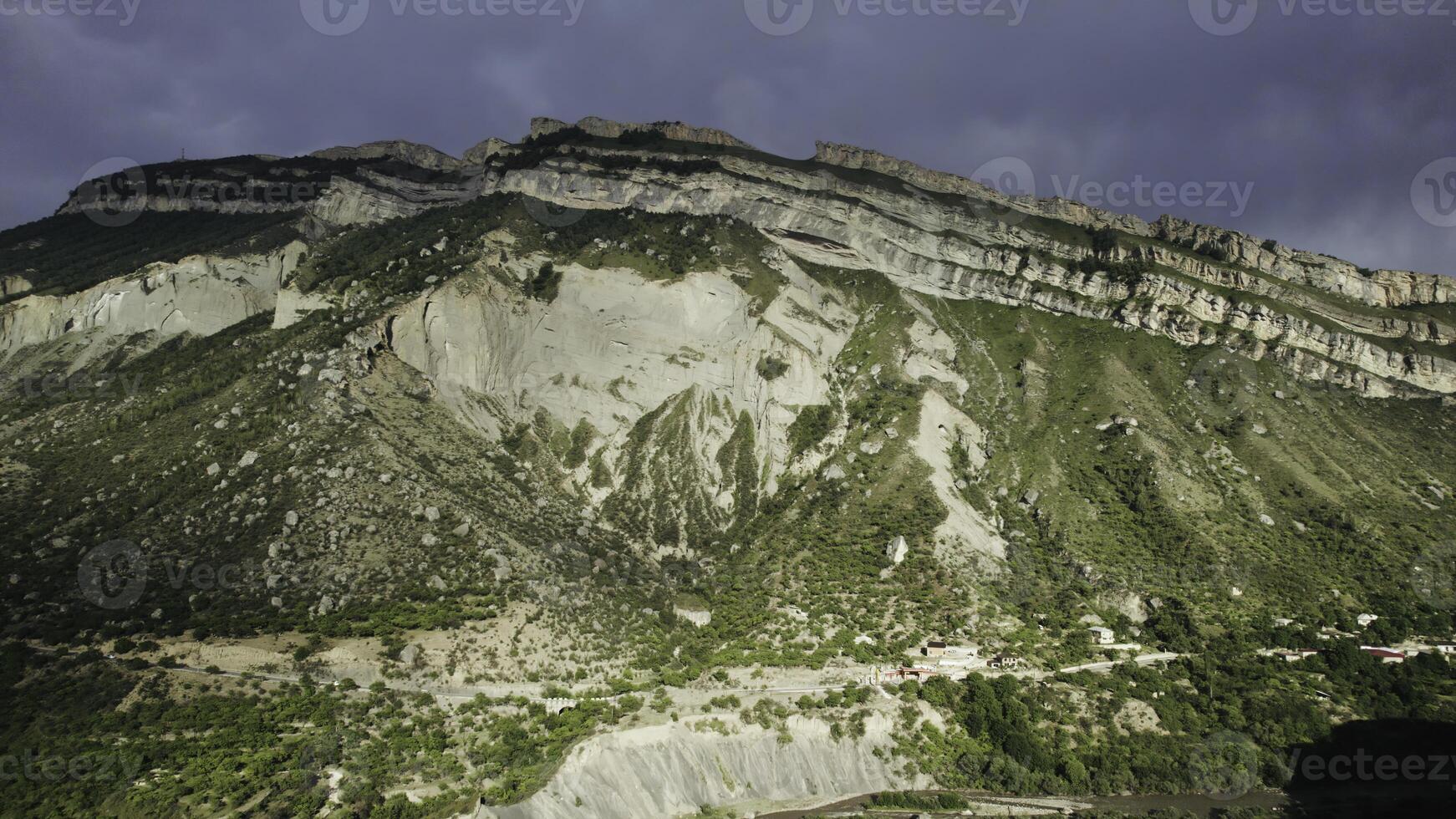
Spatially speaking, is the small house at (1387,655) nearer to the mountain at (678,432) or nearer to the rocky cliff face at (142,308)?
the mountain at (678,432)

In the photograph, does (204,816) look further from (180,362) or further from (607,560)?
(180,362)

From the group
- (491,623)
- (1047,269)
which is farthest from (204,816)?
(1047,269)

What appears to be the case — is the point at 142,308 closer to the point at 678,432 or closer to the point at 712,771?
the point at 678,432

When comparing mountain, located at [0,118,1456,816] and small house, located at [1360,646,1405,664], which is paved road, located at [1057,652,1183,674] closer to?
mountain, located at [0,118,1456,816]

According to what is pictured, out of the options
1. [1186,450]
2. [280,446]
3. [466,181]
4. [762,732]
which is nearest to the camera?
[762,732]

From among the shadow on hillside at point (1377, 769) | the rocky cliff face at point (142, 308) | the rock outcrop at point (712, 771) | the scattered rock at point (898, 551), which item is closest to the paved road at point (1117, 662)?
the shadow on hillside at point (1377, 769)

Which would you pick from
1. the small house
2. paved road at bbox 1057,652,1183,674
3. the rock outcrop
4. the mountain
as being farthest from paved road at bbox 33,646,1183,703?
the small house

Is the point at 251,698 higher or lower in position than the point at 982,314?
lower

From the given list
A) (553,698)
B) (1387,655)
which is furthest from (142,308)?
(1387,655)
